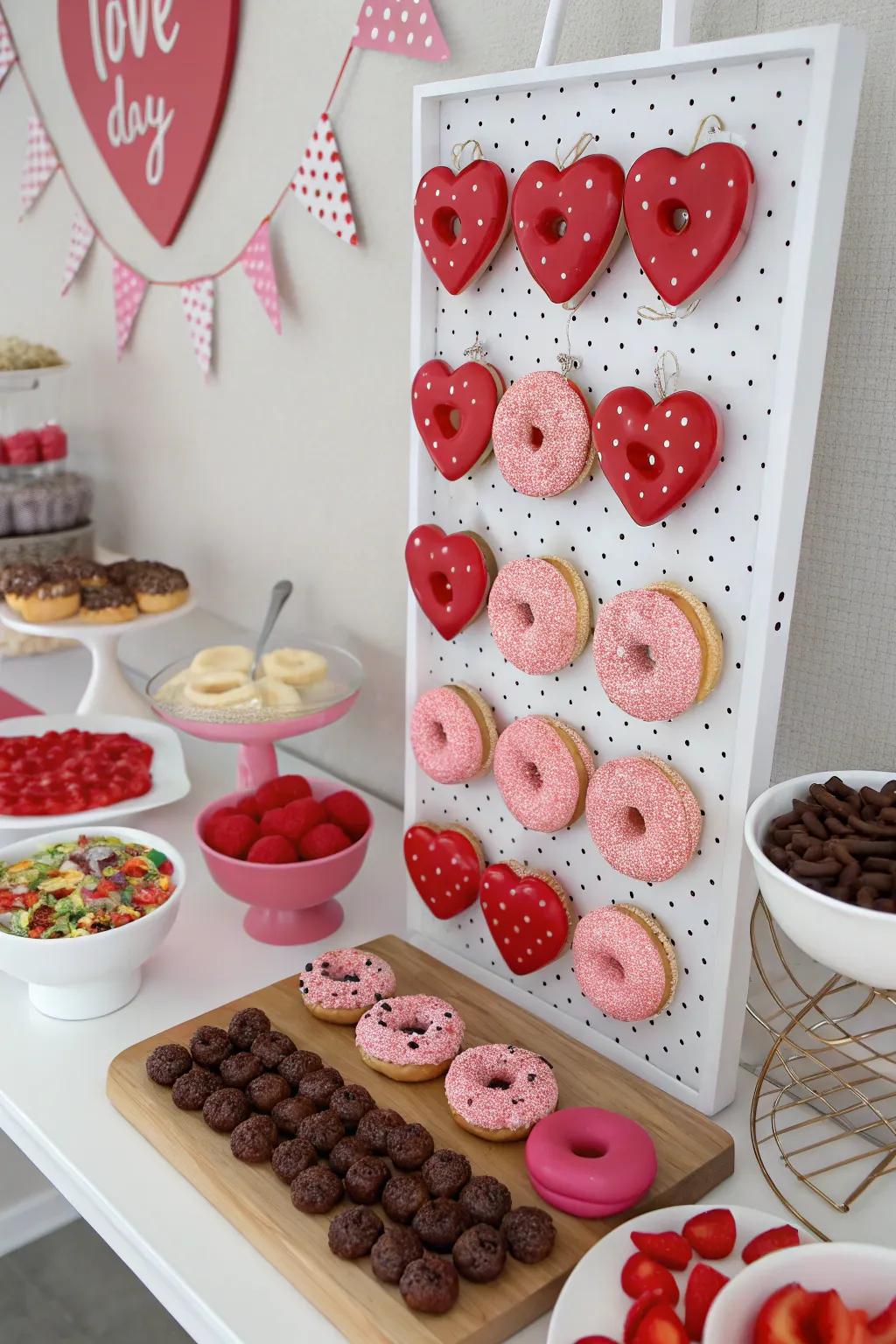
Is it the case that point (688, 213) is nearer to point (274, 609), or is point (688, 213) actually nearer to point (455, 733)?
point (455, 733)

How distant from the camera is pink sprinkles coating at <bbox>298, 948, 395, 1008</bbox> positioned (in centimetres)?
101

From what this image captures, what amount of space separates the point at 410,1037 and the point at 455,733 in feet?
0.83

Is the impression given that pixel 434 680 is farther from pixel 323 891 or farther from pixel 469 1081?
pixel 469 1081

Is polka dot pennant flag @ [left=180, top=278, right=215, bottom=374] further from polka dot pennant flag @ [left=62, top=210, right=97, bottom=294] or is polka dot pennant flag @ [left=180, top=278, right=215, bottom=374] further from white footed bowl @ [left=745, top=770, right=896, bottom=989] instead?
white footed bowl @ [left=745, top=770, right=896, bottom=989]

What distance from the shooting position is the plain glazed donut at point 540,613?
94cm

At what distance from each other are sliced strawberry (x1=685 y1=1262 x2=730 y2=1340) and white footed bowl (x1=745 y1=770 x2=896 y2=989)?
194 mm

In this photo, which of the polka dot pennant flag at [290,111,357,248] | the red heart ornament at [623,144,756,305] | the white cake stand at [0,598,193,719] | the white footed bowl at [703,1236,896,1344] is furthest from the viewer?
the white cake stand at [0,598,193,719]

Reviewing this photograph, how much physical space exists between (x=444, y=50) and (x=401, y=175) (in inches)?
5.5

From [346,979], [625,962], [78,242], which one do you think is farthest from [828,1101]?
[78,242]

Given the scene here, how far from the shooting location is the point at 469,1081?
908 mm

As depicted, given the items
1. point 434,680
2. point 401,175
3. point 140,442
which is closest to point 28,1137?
point 434,680

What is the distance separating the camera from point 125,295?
1.80 m

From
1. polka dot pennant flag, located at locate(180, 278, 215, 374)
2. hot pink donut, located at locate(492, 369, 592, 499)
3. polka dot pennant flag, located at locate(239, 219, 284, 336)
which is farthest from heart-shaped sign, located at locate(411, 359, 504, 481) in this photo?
polka dot pennant flag, located at locate(180, 278, 215, 374)

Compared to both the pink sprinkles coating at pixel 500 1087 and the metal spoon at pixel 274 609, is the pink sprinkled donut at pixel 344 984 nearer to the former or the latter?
the pink sprinkles coating at pixel 500 1087
